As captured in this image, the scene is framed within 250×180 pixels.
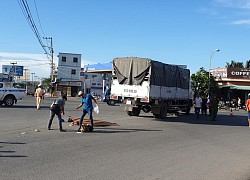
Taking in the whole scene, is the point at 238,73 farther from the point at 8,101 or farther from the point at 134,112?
the point at 8,101

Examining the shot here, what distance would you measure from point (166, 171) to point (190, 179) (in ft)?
2.30

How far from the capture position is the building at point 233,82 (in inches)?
1989

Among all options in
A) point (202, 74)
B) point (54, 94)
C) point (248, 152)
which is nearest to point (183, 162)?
point (248, 152)

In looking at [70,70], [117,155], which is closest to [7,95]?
[117,155]

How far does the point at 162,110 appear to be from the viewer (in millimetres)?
21203

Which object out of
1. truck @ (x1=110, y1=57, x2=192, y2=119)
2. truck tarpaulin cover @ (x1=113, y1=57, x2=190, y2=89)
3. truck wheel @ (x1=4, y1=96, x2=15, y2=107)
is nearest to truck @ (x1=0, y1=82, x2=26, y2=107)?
truck wheel @ (x1=4, y1=96, x2=15, y2=107)

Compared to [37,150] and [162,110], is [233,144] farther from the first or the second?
[162,110]

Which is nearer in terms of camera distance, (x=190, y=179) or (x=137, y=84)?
(x=190, y=179)

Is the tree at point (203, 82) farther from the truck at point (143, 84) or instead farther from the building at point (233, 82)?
the truck at point (143, 84)

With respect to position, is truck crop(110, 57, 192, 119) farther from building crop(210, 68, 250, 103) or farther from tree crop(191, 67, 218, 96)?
building crop(210, 68, 250, 103)

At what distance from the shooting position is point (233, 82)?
51.0 meters

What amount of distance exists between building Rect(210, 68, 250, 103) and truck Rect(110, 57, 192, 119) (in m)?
30.2

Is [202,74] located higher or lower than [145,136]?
higher

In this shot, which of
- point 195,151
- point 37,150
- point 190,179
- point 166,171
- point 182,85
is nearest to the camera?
point 190,179
